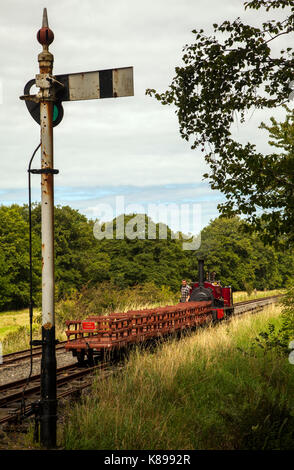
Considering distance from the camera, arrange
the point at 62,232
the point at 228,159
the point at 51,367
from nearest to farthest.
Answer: the point at 51,367 → the point at 228,159 → the point at 62,232

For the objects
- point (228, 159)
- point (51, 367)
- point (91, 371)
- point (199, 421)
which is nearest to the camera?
point (51, 367)

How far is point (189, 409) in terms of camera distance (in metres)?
6.38

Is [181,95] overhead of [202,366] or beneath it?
overhead

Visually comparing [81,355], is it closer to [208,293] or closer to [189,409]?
[189,409]

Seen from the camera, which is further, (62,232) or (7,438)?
(62,232)

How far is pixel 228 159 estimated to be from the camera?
707 cm

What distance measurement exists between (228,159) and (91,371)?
6.08 m

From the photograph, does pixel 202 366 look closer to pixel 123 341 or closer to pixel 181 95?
pixel 123 341

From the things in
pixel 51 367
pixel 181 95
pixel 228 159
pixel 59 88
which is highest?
pixel 181 95

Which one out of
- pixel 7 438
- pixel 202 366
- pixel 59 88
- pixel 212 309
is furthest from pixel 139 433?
pixel 212 309

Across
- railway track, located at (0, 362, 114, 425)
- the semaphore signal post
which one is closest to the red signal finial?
the semaphore signal post

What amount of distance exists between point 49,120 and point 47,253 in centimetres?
140
